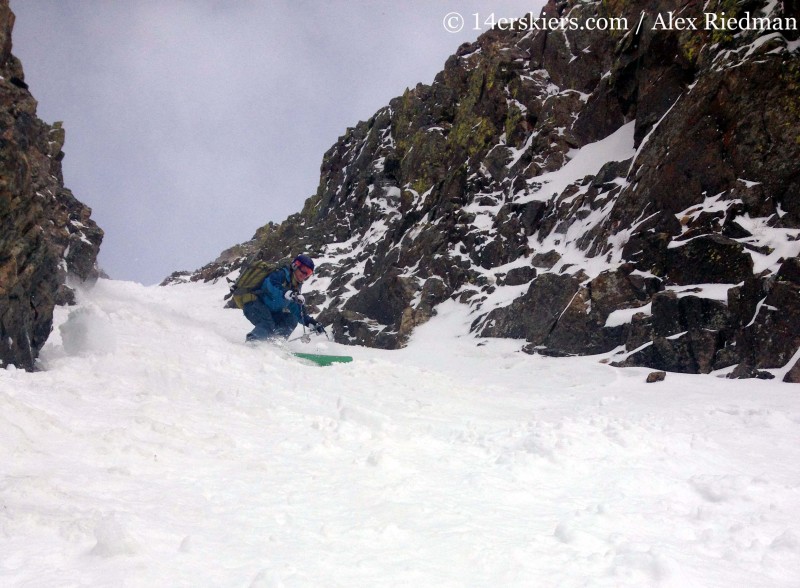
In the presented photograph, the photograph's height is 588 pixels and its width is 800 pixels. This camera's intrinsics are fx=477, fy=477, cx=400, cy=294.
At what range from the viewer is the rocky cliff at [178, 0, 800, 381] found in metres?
11.8

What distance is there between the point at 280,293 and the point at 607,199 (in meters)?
13.7

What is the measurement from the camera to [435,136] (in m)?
34.8

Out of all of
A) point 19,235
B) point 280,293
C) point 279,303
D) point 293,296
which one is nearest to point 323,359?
point 293,296

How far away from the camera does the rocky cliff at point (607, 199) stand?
465 inches

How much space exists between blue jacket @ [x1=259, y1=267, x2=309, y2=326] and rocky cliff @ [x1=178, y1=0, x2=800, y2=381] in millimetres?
8101

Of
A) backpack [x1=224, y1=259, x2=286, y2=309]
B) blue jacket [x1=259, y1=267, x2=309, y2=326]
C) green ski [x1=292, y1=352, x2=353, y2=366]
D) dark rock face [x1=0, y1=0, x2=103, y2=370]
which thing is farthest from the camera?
backpack [x1=224, y1=259, x2=286, y2=309]

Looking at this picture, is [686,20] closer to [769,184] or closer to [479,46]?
[769,184]

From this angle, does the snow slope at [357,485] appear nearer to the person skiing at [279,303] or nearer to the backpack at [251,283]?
the person skiing at [279,303]

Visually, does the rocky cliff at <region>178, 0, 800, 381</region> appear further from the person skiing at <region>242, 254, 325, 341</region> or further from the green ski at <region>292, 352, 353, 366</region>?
the person skiing at <region>242, 254, 325, 341</region>

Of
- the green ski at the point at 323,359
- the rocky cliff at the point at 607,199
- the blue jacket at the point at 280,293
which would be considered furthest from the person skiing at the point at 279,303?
the rocky cliff at the point at 607,199

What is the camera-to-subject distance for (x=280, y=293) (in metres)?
11.8

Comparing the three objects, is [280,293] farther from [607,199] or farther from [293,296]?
[607,199]

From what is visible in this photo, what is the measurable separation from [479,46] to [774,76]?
1146 inches

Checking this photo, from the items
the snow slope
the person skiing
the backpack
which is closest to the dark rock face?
the snow slope
